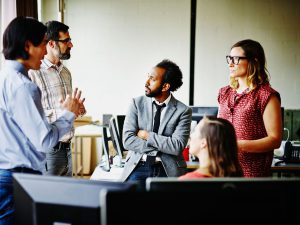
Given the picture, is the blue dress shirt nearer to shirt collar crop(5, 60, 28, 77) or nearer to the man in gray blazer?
shirt collar crop(5, 60, 28, 77)

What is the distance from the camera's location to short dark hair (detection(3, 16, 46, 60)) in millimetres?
1832

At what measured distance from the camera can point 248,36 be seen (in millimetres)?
5918

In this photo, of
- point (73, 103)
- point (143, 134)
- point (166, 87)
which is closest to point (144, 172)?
point (143, 134)

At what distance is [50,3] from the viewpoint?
586 centimetres

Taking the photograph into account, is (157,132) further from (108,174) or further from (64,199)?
(64,199)

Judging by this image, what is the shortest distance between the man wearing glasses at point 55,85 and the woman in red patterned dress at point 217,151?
1381mm

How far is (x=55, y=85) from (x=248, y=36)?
3.79 meters

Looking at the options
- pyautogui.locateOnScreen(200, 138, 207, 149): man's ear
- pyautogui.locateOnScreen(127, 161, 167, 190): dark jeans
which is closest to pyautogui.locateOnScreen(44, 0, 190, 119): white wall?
pyautogui.locateOnScreen(127, 161, 167, 190): dark jeans

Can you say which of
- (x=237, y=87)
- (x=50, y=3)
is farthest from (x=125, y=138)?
(x=50, y=3)

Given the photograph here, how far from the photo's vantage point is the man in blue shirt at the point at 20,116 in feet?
5.77

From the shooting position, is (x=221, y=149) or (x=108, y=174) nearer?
(x=221, y=149)

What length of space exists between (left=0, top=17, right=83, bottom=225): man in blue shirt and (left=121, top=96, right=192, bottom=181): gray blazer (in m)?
0.69

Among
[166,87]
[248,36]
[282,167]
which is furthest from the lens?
[248,36]

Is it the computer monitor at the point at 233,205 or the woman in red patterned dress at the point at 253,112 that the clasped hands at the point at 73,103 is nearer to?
the woman in red patterned dress at the point at 253,112
